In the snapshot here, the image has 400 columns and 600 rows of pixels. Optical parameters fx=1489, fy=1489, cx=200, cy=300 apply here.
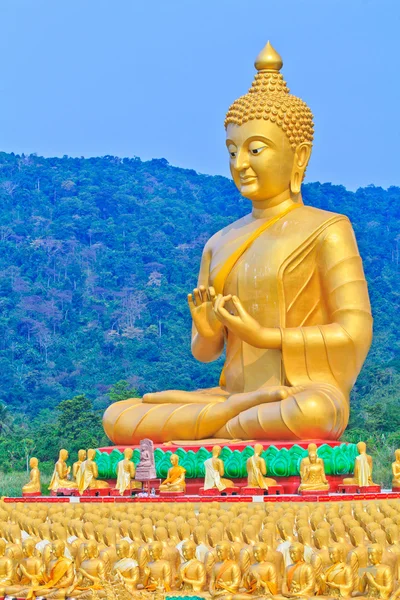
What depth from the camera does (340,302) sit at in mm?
18938

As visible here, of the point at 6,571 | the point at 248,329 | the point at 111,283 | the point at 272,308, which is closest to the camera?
the point at 6,571

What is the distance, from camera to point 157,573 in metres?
12.2

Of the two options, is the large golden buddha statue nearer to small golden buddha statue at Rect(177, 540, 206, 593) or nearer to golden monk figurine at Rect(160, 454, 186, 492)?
golden monk figurine at Rect(160, 454, 186, 492)

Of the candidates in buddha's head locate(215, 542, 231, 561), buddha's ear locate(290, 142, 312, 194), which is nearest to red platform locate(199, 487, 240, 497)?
buddha's ear locate(290, 142, 312, 194)

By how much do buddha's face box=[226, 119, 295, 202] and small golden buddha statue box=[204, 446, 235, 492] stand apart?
3791mm

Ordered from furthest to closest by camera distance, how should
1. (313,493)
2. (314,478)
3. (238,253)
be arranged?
(238,253)
(314,478)
(313,493)

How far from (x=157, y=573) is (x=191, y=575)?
0.93 feet

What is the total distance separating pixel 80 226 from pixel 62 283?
5.58 metres

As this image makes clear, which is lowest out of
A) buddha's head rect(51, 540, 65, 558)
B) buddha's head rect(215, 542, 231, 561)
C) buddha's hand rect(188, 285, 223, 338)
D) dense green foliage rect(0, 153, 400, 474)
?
buddha's head rect(215, 542, 231, 561)

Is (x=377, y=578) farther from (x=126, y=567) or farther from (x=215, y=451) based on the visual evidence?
(x=215, y=451)

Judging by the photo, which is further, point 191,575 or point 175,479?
point 175,479

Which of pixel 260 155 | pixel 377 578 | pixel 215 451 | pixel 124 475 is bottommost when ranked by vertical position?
pixel 377 578

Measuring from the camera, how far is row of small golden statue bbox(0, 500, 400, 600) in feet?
38.4

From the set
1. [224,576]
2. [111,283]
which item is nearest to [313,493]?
[224,576]
